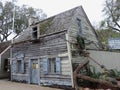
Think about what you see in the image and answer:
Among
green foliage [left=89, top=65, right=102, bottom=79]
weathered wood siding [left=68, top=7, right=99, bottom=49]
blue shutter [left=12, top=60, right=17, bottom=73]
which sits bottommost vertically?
green foliage [left=89, top=65, right=102, bottom=79]

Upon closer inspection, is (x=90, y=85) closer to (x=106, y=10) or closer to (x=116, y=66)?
(x=116, y=66)

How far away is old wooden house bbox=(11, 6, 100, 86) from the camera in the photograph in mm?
14430

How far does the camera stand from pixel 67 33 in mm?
14453

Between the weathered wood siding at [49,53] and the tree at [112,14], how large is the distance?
1698 cm

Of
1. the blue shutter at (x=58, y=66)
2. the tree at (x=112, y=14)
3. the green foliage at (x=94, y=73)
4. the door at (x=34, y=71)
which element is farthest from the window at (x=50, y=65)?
the tree at (x=112, y=14)

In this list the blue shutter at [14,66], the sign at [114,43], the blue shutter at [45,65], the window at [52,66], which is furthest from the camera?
the blue shutter at [14,66]

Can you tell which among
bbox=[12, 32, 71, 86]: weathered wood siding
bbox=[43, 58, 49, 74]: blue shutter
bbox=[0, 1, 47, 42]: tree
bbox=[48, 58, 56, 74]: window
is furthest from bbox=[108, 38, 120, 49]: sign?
bbox=[0, 1, 47, 42]: tree

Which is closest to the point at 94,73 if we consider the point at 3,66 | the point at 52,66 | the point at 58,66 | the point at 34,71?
the point at 58,66

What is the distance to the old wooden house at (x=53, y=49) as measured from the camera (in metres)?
14.4

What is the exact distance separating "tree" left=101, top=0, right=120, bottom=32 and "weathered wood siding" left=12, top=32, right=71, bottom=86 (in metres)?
17.0

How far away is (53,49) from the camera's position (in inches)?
605

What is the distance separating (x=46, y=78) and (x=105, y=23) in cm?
1900

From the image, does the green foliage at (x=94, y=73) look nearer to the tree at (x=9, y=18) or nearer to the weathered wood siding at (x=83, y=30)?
the weathered wood siding at (x=83, y=30)

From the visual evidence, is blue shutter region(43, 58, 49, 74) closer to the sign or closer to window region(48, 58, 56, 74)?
window region(48, 58, 56, 74)
